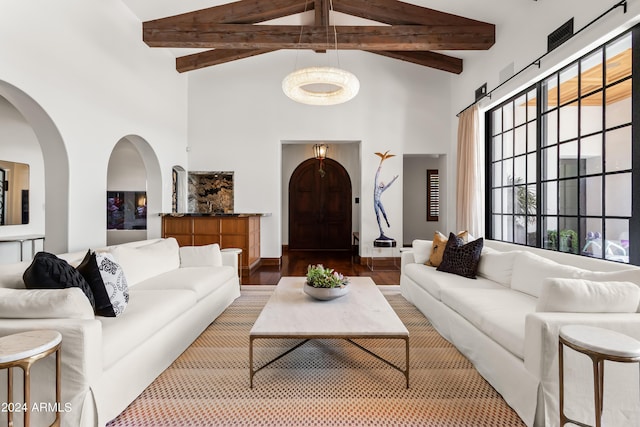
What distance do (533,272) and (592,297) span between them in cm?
90

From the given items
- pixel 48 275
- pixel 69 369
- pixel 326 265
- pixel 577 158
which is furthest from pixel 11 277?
pixel 326 265

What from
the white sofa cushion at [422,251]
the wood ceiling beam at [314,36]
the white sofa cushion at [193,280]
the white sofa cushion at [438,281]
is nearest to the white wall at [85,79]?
the wood ceiling beam at [314,36]

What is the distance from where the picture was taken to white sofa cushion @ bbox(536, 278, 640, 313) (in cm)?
176

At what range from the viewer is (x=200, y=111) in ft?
21.2

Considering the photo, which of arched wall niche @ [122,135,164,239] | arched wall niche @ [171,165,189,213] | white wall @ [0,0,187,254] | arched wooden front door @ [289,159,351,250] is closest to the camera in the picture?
white wall @ [0,0,187,254]

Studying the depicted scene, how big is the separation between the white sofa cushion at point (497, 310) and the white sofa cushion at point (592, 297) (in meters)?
0.25

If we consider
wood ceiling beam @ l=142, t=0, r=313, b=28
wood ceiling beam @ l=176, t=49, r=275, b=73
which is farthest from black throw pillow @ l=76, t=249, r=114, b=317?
wood ceiling beam @ l=176, t=49, r=275, b=73

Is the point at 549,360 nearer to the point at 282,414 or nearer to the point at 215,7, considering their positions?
the point at 282,414

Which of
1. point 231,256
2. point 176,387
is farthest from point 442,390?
point 231,256

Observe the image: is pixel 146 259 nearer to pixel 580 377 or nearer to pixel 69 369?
pixel 69 369

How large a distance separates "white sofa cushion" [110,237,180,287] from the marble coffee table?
1.28 metres

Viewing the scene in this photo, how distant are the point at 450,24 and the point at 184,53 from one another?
434 cm

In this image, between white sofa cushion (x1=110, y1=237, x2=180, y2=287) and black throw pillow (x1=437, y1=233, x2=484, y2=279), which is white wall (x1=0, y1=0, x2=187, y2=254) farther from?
black throw pillow (x1=437, y1=233, x2=484, y2=279)

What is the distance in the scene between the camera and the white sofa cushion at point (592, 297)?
5.78 feet
